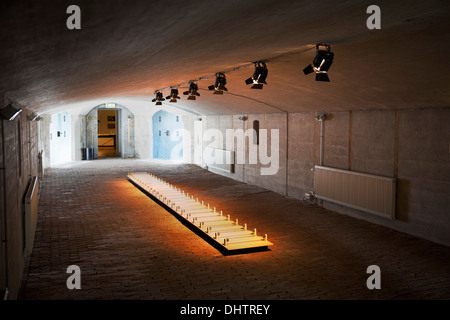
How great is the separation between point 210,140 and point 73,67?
A: 48.8 ft

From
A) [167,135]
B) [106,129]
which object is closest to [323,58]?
[167,135]

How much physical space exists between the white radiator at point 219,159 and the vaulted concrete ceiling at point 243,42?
8825 millimetres

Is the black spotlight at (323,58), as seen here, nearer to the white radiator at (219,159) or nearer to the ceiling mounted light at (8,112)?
the ceiling mounted light at (8,112)

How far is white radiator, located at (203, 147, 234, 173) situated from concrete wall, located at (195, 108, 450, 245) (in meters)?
4.46

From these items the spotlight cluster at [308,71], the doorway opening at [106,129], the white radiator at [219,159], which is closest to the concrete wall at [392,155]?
the spotlight cluster at [308,71]

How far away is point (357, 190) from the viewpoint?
10719 millimetres

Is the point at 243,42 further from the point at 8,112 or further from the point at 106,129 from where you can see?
the point at 106,129

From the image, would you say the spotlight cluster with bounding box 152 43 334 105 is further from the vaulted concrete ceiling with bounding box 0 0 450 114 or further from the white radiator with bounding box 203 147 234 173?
the white radiator with bounding box 203 147 234 173

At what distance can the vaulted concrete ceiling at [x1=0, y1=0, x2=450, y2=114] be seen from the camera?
3.59 m

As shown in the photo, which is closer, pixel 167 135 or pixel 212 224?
pixel 212 224

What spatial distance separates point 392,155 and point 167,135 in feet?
68.1

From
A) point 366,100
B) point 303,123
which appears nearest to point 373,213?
point 366,100

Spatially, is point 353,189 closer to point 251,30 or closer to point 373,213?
point 373,213

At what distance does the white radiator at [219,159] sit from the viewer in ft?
60.5
